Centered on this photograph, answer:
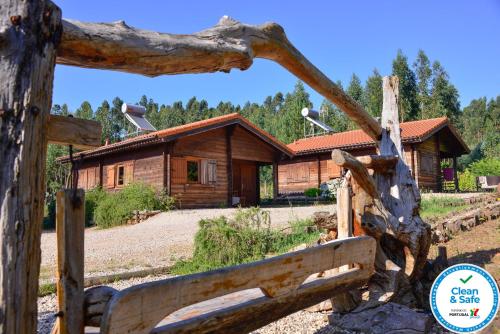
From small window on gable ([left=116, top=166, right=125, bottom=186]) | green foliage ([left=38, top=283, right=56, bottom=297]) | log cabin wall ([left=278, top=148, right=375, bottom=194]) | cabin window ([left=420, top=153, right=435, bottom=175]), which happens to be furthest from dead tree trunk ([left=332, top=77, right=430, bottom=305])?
log cabin wall ([left=278, top=148, right=375, bottom=194])

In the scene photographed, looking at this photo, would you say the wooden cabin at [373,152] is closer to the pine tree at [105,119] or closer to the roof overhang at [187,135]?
the roof overhang at [187,135]

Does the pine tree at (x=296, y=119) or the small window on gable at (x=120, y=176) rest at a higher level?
the pine tree at (x=296, y=119)

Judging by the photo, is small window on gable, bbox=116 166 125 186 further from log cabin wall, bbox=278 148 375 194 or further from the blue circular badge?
the blue circular badge

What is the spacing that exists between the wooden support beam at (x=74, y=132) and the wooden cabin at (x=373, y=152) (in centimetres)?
1991

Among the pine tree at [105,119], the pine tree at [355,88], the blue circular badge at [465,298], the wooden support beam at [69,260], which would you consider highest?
the pine tree at [355,88]

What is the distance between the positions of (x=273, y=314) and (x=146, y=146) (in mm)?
15456

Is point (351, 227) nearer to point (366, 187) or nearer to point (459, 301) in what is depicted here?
point (366, 187)

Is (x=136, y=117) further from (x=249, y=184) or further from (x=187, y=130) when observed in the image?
(x=187, y=130)

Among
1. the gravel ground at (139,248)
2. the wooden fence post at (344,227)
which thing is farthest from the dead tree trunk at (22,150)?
the gravel ground at (139,248)

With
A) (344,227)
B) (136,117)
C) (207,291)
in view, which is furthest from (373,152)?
(207,291)

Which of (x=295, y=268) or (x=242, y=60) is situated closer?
(x=242, y=60)

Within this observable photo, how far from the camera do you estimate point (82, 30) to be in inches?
74.9

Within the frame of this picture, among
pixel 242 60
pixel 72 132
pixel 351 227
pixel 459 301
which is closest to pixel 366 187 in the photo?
pixel 351 227

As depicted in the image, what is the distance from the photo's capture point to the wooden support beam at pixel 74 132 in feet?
6.47
